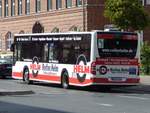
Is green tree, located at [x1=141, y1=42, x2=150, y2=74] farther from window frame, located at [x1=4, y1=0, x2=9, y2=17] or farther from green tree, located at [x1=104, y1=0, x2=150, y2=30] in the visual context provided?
window frame, located at [x1=4, y1=0, x2=9, y2=17]

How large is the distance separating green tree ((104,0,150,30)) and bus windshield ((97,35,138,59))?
9518 mm

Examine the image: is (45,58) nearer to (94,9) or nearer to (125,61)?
(125,61)

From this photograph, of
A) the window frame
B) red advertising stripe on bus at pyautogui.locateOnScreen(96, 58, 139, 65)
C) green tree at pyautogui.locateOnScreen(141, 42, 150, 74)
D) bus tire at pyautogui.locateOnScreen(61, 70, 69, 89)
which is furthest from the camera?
the window frame

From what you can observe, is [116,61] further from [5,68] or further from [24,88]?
[5,68]

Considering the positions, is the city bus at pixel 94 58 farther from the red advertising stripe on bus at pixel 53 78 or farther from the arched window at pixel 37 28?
the arched window at pixel 37 28

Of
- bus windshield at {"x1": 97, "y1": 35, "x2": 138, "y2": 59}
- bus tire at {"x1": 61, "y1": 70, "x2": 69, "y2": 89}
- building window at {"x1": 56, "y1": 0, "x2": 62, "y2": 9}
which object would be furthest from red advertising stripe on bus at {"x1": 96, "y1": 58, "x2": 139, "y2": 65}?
building window at {"x1": 56, "y1": 0, "x2": 62, "y2": 9}

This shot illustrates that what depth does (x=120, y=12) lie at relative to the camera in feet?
121

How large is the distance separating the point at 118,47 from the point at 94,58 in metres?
1.34

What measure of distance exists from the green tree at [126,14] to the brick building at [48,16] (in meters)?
16.3

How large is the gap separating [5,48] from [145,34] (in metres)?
20.7

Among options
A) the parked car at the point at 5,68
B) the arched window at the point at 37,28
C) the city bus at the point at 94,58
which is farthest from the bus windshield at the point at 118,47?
the arched window at the point at 37,28

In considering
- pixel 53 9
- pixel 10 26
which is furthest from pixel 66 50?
pixel 10 26

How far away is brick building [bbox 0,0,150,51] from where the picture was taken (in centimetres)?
5478

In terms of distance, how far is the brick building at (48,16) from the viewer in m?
54.8
